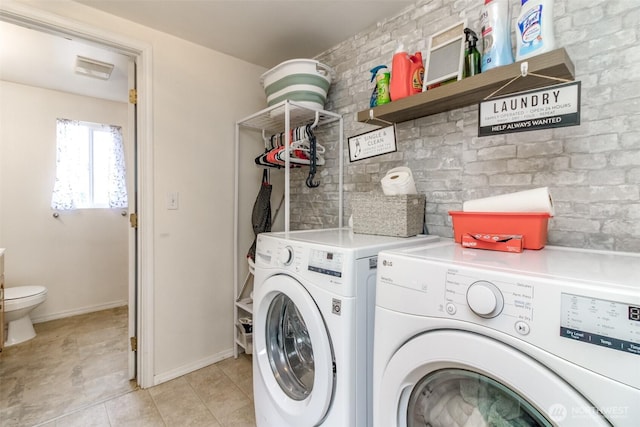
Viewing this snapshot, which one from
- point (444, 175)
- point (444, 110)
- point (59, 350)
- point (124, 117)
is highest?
point (124, 117)

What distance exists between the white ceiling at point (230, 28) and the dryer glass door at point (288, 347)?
1581 millimetres

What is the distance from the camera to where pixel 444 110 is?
1.51 metres

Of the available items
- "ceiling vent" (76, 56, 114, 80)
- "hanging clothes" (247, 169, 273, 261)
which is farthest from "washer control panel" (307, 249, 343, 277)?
"ceiling vent" (76, 56, 114, 80)

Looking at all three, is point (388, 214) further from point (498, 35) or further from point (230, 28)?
point (230, 28)

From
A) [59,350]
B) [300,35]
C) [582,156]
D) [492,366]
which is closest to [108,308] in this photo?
[59,350]

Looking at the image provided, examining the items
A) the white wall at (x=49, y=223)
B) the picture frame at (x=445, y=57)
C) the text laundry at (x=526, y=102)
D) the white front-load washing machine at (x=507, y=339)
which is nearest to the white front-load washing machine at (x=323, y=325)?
the white front-load washing machine at (x=507, y=339)

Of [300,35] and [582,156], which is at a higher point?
[300,35]

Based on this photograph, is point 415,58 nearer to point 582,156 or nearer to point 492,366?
point 582,156

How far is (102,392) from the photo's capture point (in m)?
1.87

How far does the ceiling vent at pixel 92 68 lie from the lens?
2.38 metres

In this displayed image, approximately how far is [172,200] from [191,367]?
1.16 meters

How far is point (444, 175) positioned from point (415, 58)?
23.4 inches

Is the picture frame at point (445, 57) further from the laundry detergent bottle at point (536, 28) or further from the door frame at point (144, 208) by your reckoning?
the door frame at point (144, 208)

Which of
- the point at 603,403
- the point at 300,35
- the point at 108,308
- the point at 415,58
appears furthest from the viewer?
the point at 108,308
